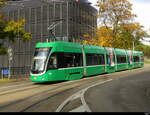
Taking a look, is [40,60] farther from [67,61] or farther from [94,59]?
[94,59]

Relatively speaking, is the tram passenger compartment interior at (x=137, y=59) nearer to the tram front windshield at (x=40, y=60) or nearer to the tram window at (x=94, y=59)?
the tram window at (x=94, y=59)

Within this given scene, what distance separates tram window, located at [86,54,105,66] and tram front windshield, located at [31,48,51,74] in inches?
236

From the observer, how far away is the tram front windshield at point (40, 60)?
52.5 ft

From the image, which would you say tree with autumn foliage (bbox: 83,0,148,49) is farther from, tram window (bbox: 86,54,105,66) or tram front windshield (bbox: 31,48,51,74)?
tram front windshield (bbox: 31,48,51,74)

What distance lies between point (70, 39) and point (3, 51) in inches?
787

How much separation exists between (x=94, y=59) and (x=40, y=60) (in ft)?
26.8

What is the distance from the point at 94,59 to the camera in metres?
23.1

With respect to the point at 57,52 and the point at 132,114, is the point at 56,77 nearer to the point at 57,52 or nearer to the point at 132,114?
the point at 57,52

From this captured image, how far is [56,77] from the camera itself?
16.6 meters

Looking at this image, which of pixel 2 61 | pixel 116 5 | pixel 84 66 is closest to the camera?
pixel 84 66

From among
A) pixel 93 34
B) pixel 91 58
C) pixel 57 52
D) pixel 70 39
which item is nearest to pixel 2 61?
pixel 70 39

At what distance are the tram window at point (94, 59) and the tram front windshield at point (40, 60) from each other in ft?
19.6

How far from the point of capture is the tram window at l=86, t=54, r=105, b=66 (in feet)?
71.2

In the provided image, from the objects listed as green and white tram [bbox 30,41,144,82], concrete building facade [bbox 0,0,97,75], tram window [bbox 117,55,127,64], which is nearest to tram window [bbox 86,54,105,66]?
green and white tram [bbox 30,41,144,82]
